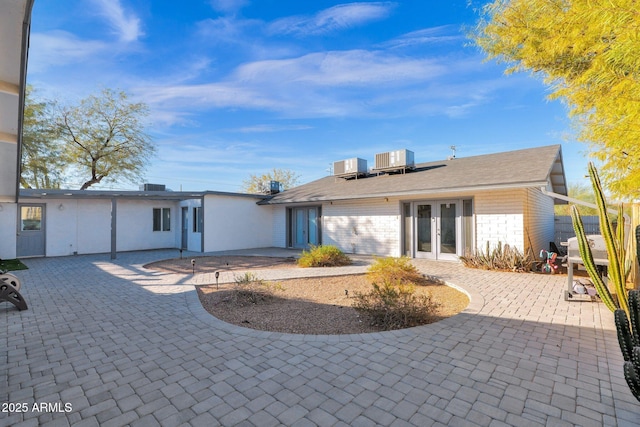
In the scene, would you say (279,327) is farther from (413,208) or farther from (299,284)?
(413,208)

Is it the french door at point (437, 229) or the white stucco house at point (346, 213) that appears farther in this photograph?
the french door at point (437, 229)

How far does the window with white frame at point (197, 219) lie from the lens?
14.8m

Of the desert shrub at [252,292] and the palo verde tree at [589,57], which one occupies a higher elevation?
the palo verde tree at [589,57]

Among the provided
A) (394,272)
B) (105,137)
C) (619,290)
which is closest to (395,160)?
(394,272)

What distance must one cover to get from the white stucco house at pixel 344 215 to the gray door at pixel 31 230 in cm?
3

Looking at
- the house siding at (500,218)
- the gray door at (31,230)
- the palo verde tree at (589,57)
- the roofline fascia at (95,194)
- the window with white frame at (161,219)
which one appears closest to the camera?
the palo verde tree at (589,57)

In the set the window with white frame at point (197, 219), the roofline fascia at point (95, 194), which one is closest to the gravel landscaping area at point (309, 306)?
the roofline fascia at point (95, 194)

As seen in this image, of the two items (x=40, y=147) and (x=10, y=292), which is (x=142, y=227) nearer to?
(x=40, y=147)

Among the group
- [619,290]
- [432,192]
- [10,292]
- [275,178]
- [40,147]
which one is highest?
[275,178]

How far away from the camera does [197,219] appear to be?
599 inches

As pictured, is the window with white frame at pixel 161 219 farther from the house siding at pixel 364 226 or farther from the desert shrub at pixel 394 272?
the desert shrub at pixel 394 272

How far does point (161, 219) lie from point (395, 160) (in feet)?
43.6

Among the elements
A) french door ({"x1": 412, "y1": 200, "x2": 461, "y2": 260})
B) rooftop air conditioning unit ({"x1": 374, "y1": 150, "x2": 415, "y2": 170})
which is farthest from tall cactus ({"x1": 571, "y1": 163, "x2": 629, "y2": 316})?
rooftop air conditioning unit ({"x1": 374, "y1": 150, "x2": 415, "y2": 170})

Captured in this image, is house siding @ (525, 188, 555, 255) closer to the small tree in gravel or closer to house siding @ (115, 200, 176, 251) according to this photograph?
the small tree in gravel
